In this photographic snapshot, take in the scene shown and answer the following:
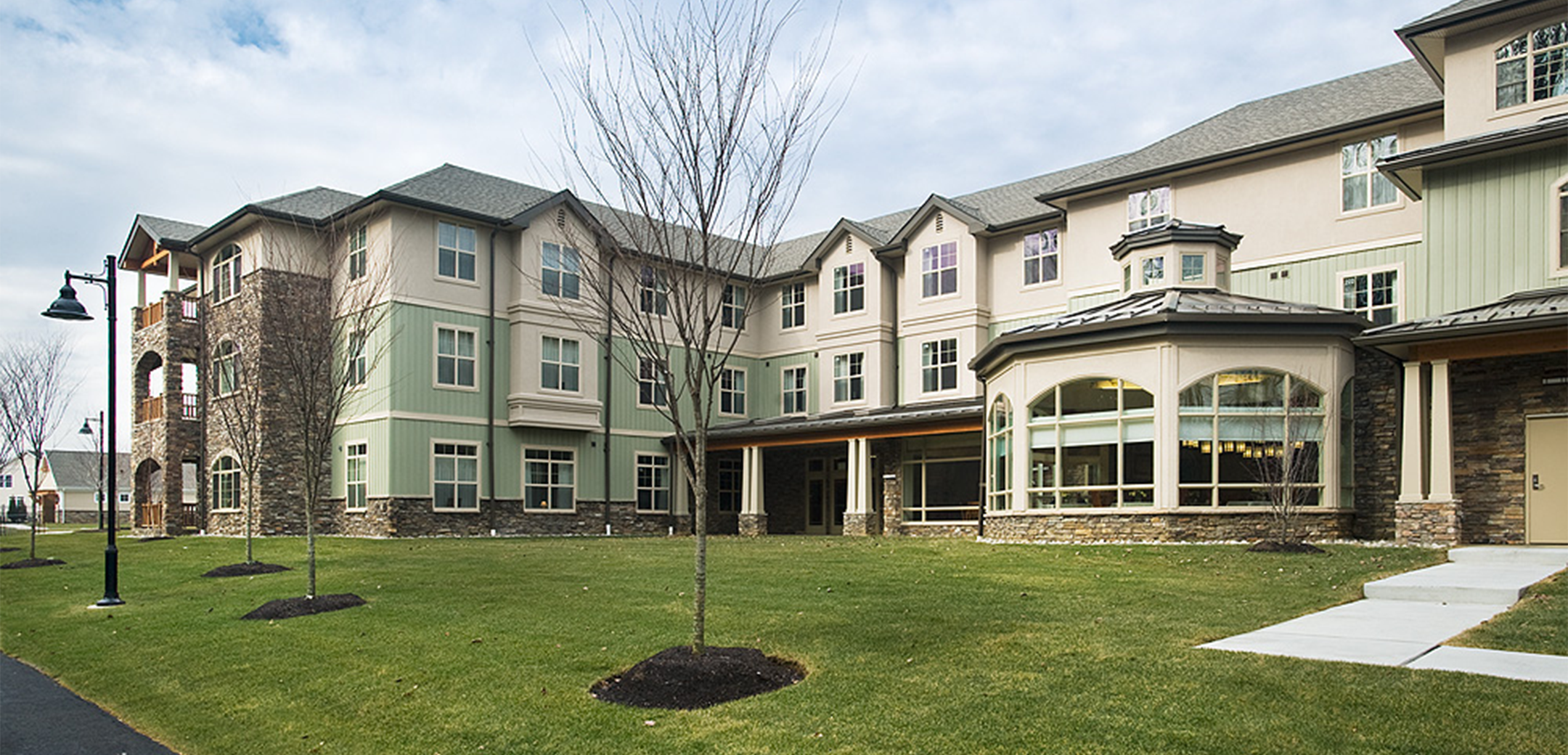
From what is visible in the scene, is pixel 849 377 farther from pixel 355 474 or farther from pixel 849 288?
pixel 355 474

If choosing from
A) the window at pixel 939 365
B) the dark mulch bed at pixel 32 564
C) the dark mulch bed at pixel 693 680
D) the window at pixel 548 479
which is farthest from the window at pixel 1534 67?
the dark mulch bed at pixel 32 564

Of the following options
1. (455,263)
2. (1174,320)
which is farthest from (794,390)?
(1174,320)

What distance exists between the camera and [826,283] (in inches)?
1363

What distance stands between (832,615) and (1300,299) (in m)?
17.3

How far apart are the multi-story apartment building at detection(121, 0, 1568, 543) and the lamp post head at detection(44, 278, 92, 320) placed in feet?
9.11

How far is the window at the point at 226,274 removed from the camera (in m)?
31.8

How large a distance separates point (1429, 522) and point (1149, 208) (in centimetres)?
1088

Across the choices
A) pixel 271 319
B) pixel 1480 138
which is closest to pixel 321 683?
pixel 271 319

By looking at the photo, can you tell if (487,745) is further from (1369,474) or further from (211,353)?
(211,353)

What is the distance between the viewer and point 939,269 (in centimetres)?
3175

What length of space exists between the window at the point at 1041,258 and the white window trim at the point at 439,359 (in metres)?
14.7

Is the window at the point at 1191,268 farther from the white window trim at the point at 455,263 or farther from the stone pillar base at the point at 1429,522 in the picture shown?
the white window trim at the point at 455,263

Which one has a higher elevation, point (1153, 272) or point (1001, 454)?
point (1153, 272)

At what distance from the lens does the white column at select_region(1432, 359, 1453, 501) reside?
18078 mm
